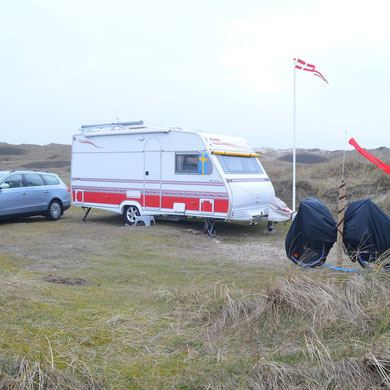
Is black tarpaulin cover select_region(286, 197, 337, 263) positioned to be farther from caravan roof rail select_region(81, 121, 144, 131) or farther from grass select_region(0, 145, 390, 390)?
caravan roof rail select_region(81, 121, 144, 131)

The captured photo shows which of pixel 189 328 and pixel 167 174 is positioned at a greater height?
pixel 167 174

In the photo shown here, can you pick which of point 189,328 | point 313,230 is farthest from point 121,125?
point 189,328

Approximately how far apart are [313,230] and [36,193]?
32.7ft

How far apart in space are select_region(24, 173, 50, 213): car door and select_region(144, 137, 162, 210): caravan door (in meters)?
3.42

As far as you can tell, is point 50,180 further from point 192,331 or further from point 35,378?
point 35,378

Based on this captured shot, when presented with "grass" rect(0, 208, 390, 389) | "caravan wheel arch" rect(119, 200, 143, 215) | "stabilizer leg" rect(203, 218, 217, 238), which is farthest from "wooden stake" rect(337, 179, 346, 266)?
"caravan wheel arch" rect(119, 200, 143, 215)

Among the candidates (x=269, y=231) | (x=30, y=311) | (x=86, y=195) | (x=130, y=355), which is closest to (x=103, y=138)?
(x=86, y=195)

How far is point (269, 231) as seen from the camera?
42.5 feet

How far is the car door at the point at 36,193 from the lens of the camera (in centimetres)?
1412

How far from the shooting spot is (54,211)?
48.9 ft

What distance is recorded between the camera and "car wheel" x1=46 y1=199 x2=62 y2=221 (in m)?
14.7

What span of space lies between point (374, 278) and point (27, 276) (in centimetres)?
460

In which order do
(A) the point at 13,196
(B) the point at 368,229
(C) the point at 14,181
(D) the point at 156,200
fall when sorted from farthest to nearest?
1. (C) the point at 14,181
2. (A) the point at 13,196
3. (D) the point at 156,200
4. (B) the point at 368,229

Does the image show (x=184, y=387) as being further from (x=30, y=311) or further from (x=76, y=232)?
(x=76, y=232)
